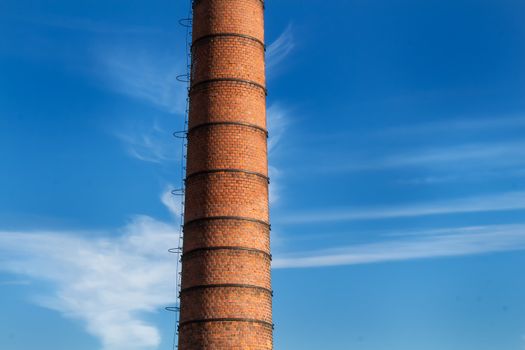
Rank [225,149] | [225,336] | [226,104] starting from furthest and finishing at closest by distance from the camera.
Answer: [226,104] → [225,149] → [225,336]

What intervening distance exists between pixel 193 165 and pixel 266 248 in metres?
2.81

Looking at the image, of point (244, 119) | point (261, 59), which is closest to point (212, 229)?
point (244, 119)

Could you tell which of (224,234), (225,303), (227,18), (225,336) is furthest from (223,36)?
(225,336)

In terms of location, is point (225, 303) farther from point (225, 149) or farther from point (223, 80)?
point (223, 80)

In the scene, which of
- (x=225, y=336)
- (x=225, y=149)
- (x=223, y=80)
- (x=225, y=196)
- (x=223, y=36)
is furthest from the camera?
(x=223, y=36)

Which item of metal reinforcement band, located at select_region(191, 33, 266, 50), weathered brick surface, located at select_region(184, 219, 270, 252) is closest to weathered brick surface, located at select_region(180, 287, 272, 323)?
weathered brick surface, located at select_region(184, 219, 270, 252)

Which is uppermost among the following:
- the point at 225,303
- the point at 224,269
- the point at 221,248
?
the point at 221,248

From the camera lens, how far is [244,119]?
18.1 meters

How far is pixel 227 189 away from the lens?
687 inches

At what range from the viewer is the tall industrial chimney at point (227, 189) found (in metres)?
16.6

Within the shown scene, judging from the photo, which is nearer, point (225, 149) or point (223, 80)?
point (225, 149)

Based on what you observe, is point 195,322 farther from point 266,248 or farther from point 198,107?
point 198,107

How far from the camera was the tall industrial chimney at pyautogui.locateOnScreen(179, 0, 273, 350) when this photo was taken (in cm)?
1664

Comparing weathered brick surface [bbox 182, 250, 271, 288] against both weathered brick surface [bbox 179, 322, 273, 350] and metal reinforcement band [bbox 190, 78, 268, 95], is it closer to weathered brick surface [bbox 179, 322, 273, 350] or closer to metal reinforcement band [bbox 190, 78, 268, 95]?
weathered brick surface [bbox 179, 322, 273, 350]
